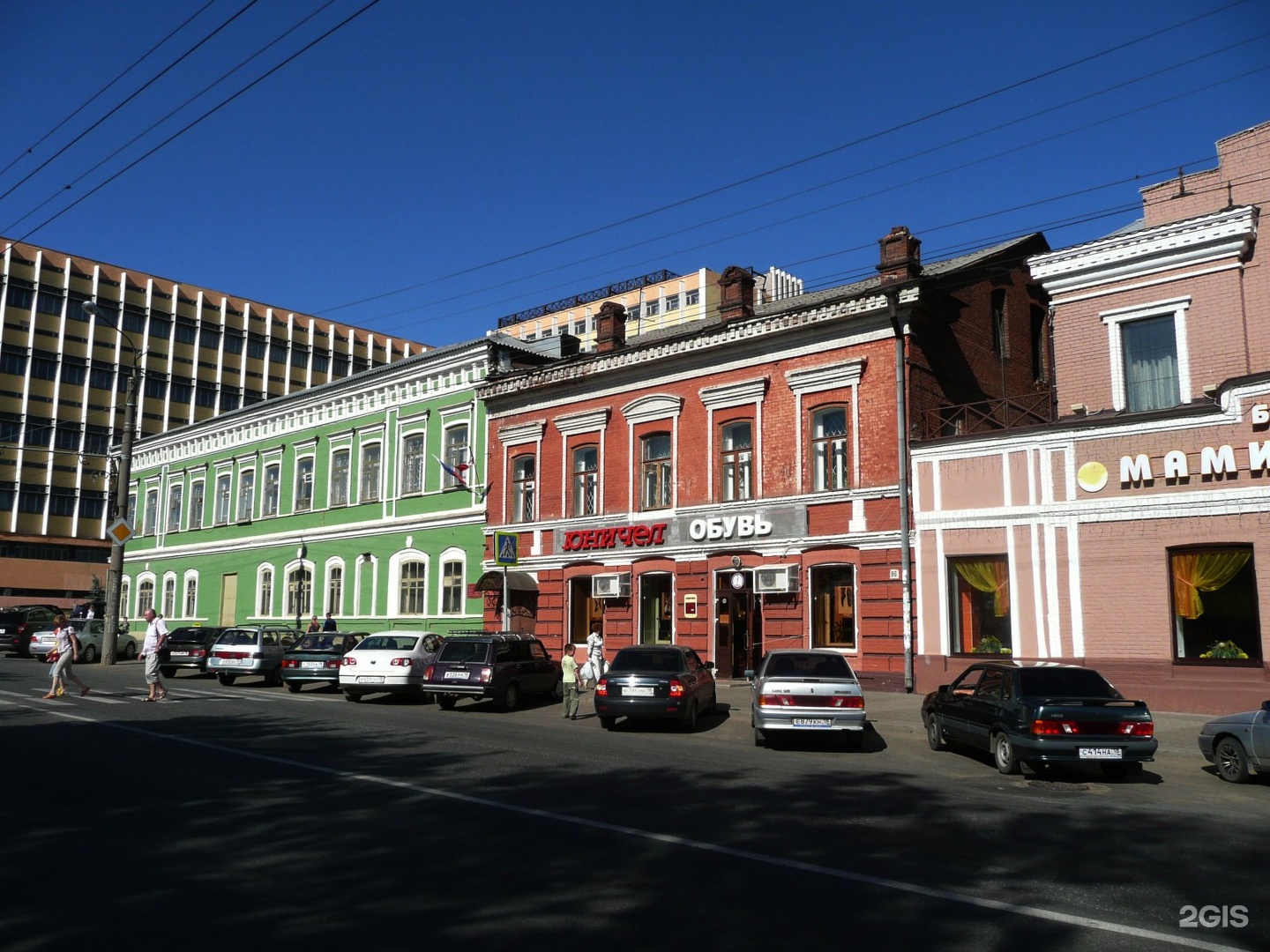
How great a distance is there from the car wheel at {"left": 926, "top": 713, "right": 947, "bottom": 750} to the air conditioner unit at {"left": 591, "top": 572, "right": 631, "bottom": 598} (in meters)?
12.9

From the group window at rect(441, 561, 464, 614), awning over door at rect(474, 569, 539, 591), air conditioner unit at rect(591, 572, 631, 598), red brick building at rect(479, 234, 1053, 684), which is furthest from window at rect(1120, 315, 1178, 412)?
window at rect(441, 561, 464, 614)

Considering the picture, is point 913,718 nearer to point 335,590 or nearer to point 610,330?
point 610,330

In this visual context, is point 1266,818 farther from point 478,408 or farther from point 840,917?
point 478,408

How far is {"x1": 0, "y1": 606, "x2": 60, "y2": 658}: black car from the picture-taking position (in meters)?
40.2

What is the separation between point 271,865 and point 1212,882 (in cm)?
684

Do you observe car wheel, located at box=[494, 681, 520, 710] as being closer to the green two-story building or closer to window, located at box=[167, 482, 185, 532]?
the green two-story building

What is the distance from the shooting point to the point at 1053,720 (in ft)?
40.7

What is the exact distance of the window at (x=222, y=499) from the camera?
45375 millimetres

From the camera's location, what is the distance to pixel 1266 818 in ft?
33.2

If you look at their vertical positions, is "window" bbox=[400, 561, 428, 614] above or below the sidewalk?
above

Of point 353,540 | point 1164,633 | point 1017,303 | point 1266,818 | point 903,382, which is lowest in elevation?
point 1266,818

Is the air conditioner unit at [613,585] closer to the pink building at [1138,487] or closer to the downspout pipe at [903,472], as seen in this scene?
the downspout pipe at [903,472]

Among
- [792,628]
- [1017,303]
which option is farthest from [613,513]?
[1017,303]

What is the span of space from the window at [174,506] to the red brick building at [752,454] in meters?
25.0
